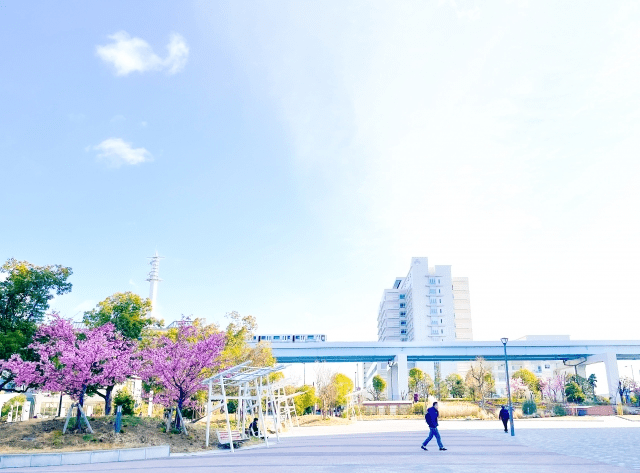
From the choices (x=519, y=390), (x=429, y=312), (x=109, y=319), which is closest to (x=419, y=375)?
(x=519, y=390)

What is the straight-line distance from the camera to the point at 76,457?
13883mm

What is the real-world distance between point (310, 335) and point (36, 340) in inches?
1859

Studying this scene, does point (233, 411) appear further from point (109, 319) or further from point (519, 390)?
point (519, 390)

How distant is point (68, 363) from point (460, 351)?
50.8m

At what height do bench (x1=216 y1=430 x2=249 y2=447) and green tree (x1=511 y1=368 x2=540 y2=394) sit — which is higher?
green tree (x1=511 y1=368 x2=540 y2=394)

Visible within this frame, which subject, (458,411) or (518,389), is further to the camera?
(518,389)

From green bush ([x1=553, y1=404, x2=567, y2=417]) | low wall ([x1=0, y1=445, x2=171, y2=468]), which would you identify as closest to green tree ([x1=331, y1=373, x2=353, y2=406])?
green bush ([x1=553, y1=404, x2=567, y2=417])

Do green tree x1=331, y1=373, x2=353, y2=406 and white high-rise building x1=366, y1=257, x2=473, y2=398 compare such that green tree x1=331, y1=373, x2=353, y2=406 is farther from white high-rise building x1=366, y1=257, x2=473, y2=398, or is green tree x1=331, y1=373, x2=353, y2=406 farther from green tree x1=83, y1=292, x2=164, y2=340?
white high-rise building x1=366, y1=257, x2=473, y2=398

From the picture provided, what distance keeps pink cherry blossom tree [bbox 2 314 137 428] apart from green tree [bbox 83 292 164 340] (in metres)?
3.90

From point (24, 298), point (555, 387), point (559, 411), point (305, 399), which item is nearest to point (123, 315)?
point (24, 298)

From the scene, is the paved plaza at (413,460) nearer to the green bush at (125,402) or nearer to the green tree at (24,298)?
the green tree at (24,298)

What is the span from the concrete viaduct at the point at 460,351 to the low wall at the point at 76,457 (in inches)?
1632

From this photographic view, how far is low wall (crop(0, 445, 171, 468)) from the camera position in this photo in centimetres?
1326

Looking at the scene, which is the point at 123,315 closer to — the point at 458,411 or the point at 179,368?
the point at 179,368
